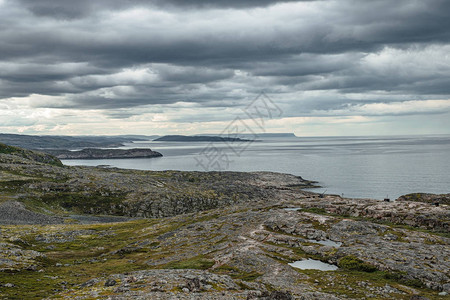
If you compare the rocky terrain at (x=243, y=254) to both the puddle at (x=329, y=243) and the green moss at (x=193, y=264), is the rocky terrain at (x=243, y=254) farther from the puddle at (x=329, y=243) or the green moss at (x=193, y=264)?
the puddle at (x=329, y=243)

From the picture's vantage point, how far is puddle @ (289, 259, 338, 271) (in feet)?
157

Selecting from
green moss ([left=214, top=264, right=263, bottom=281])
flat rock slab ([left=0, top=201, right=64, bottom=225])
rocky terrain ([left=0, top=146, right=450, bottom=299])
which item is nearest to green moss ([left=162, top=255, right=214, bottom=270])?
rocky terrain ([left=0, top=146, right=450, bottom=299])

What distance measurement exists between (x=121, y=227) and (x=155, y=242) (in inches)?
1109

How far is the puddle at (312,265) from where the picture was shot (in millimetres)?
47781

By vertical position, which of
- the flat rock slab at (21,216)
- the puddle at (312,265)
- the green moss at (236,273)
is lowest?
the flat rock slab at (21,216)

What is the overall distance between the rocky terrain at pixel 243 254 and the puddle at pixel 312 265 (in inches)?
31.7

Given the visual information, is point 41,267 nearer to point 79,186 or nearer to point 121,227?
point 121,227

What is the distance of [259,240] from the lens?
205 feet

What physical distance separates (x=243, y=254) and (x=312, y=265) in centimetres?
1035

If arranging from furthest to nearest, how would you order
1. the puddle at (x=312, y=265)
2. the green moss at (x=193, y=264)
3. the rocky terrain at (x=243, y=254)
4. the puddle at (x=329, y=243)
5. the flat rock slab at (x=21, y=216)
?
the flat rock slab at (x=21, y=216)
the puddle at (x=329, y=243)
the green moss at (x=193, y=264)
the puddle at (x=312, y=265)
the rocky terrain at (x=243, y=254)

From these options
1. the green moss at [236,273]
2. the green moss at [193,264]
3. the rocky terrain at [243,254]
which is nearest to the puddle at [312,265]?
the rocky terrain at [243,254]

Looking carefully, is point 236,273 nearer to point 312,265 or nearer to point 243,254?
point 243,254

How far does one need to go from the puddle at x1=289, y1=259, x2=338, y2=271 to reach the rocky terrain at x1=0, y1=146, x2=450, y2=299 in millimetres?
805

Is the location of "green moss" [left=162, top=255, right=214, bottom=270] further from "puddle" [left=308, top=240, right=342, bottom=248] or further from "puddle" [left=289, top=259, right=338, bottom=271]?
"puddle" [left=308, top=240, right=342, bottom=248]
